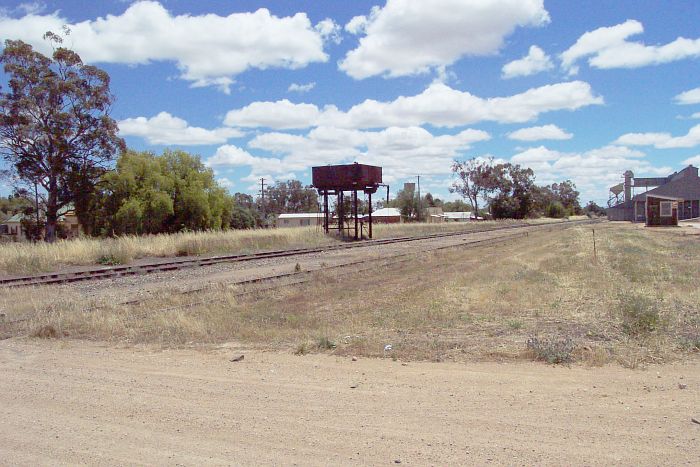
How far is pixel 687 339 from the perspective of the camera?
8422mm

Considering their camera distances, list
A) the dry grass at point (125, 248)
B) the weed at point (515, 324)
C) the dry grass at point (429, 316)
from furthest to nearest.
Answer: the dry grass at point (125, 248) → the weed at point (515, 324) → the dry grass at point (429, 316)

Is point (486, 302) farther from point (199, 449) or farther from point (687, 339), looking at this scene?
point (199, 449)

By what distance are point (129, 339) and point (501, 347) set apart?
597cm

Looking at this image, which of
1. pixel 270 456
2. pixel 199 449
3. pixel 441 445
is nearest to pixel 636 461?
pixel 441 445

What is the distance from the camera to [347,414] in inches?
229

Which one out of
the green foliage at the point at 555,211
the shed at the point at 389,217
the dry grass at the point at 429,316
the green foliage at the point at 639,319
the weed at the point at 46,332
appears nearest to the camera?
the dry grass at the point at 429,316

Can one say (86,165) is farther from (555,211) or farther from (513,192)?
(555,211)

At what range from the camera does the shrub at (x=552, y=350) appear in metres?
7.57

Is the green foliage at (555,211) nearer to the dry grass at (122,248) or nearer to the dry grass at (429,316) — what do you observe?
the dry grass at (122,248)

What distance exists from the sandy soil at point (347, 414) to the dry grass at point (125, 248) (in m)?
18.6

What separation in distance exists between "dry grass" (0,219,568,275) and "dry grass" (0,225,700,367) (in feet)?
27.3

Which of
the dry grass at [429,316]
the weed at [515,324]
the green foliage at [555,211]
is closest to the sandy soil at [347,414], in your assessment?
the dry grass at [429,316]

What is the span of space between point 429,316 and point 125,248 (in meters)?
21.7

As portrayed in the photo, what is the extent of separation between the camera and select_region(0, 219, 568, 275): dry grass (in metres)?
24.5
